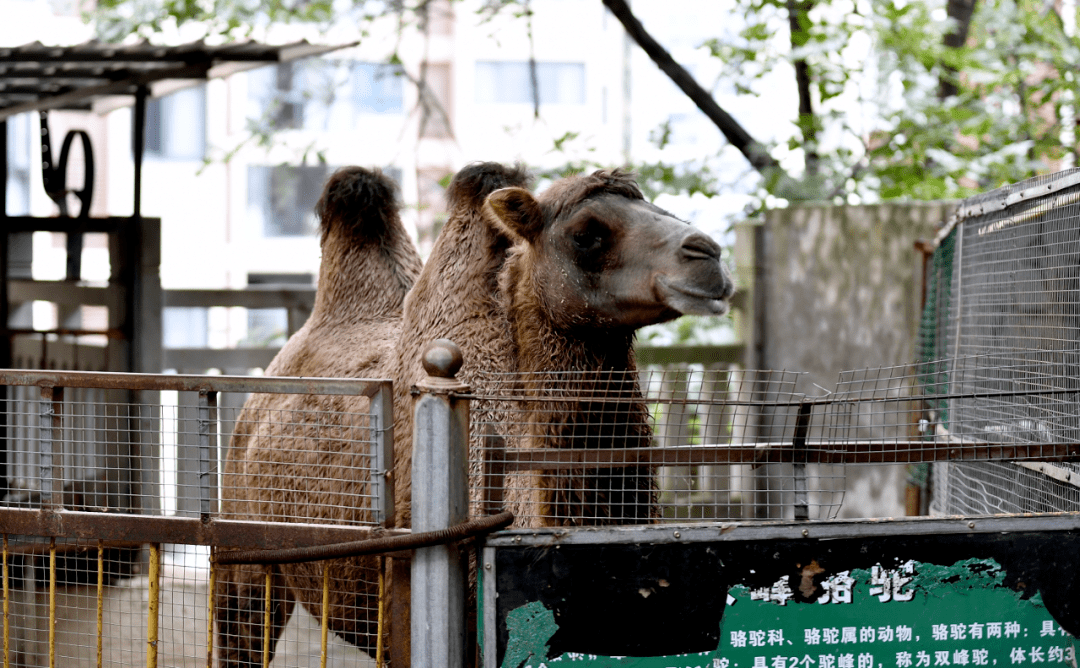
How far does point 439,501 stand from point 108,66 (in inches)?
199

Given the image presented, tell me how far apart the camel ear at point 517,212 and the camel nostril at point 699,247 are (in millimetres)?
533

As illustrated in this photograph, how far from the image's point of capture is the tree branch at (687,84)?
784 centimetres

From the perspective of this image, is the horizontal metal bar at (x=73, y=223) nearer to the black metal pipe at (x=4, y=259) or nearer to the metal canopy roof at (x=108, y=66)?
the black metal pipe at (x=4, y=259)

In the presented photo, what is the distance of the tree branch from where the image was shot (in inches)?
309

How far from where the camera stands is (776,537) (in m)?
2.24

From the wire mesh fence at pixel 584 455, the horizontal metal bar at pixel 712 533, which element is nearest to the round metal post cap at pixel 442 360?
the wire mesh fence at pixel 584 455

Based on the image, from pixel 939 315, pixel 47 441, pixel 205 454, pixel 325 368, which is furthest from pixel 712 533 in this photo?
pixel 939 315

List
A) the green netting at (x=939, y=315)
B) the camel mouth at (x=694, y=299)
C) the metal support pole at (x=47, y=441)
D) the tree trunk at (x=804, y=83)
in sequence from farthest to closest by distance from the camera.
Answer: the tree trunk at (x=804, y=83) < the green netting at (x=939, y=315) < the camel mouth at (x=694, y=299) < the metal support pole at (x=47, y=441)

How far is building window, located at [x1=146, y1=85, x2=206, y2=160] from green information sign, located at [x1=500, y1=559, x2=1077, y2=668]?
22268 millimetres

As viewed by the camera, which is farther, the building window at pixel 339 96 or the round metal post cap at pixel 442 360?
the building window at pixel 339 96

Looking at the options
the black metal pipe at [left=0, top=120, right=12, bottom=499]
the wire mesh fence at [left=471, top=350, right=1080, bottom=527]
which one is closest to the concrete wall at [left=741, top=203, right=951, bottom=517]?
the wire mesh fence at [left=471, top=350, right=1080, bottom=527]

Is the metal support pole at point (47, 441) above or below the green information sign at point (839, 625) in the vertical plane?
above

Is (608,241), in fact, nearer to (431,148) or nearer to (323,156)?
(323,156)

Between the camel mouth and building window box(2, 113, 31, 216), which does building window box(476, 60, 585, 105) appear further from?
the camel mouth
